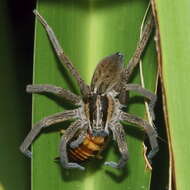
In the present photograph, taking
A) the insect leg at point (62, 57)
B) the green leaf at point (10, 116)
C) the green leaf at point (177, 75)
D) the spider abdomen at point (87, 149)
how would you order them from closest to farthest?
the green leaf at point (177, 75), the insect leg at point (62, 57), the spider abdomen at point (87, 149), the green leaf at point (10, 116)

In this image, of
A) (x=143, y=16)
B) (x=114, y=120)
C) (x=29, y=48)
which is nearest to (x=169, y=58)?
(x=143, y=16)

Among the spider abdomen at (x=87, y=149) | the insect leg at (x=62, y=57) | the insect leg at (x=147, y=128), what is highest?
the insect leg at (x=62, y=57)

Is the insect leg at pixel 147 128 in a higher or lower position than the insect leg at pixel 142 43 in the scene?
lower

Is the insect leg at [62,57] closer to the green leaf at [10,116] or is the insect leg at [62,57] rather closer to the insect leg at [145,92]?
the insect leg at [145,92]

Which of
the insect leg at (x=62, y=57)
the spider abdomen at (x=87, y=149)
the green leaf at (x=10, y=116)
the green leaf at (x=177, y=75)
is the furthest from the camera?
the green leaf at (x=10, y=116)

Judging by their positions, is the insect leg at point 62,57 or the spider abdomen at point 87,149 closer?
the insect leg at point 62,57

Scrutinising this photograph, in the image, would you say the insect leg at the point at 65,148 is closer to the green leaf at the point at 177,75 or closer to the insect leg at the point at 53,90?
the insect leg at the point at 53,90

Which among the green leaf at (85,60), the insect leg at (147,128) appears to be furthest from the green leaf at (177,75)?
the insect leg at (147,128)
